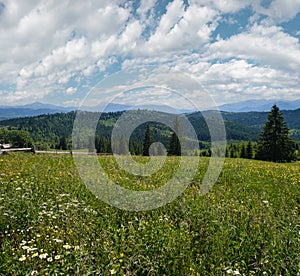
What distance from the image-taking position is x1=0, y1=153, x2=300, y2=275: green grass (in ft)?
15.8

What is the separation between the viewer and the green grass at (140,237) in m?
4.82

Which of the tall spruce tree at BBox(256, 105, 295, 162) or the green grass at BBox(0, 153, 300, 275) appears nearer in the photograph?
the green grass at BBox(0, 153, 300, 275)

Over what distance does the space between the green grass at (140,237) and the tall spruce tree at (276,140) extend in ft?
154

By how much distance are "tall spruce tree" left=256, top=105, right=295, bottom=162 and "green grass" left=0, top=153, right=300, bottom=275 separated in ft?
154

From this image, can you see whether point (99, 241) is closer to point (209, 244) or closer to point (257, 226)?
point (209, 244)

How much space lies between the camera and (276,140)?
52750 millimetres

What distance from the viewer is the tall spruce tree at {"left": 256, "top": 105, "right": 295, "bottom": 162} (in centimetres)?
5275

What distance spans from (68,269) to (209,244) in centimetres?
288

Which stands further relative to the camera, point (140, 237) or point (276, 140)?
point (276, 140)

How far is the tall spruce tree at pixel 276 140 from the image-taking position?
52.8 meters

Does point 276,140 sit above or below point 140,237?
above

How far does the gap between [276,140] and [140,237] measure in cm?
5202

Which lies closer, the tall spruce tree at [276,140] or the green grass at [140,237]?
the green grass at [140,237]

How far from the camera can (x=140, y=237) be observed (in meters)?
5.93
